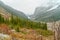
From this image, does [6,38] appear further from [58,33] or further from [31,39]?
[58,33]

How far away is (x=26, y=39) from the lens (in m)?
→ 15.4

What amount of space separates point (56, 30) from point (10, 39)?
3.06 meters

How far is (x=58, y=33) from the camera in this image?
11508 mm

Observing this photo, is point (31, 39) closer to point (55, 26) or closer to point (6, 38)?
point (6, 38)

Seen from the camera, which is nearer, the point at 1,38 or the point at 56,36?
the point at 56,36

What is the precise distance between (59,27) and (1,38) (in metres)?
3.72

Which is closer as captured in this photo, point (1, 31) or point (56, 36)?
point (56, 36)

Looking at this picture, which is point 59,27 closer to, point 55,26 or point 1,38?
point 55,26

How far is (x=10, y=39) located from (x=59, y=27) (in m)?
3.16

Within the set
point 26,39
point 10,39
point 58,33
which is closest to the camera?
point 58,33

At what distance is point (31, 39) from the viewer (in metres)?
15.6

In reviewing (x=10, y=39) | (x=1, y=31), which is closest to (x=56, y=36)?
(x=10, y=39)

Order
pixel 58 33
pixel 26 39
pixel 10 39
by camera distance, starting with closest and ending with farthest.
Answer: pixel 58 33 < pixel 10 39 < pixel 26 39

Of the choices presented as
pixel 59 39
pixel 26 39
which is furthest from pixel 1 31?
pixel 59 39
